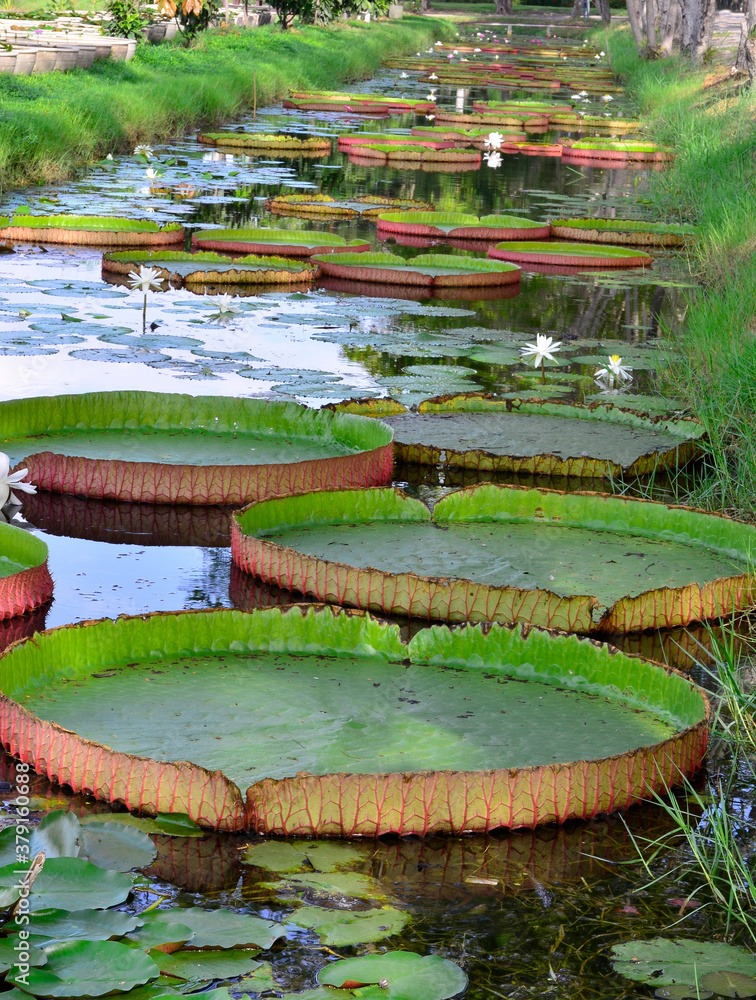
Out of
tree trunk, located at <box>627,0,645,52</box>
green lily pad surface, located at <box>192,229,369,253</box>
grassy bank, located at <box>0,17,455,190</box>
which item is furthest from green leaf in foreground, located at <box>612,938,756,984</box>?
tree trunk, located at <box>627,0,645,52</box>

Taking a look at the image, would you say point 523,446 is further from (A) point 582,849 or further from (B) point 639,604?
(A) point 582,849

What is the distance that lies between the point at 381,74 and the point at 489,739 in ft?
110

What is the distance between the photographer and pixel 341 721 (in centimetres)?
254

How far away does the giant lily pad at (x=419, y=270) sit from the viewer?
8.17 m

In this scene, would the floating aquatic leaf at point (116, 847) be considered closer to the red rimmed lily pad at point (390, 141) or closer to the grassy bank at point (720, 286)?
the grassy bank at point (720, 286)

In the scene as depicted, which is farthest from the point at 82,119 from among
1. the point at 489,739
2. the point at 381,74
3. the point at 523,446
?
the point at 381,74

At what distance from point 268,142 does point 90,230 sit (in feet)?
25.3

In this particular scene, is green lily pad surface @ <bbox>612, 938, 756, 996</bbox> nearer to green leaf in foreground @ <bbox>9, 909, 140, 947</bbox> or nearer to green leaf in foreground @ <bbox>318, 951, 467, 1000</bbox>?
green leaf in foreground @ <bbox>318, 951, 467, 1000</bbox>

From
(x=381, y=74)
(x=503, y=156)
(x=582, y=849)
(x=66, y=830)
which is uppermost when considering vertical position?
(x=381, y=74)

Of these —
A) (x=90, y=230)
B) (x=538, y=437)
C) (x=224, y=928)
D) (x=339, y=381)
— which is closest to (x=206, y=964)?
(x=224, y=928)

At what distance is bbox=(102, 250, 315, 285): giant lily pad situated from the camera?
7.82 m

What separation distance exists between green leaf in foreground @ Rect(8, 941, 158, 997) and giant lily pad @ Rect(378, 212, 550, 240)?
9.19 meters

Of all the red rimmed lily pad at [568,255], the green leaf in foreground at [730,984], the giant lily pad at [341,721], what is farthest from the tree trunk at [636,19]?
the green leaf in foreground at [730,984]

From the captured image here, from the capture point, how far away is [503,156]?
18344mm
